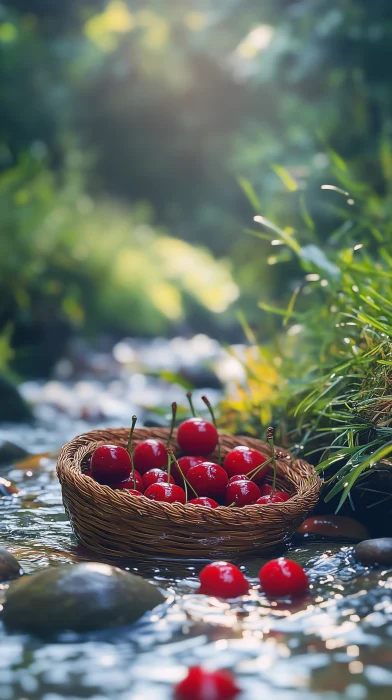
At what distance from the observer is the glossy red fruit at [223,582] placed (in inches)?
Result: 69.1

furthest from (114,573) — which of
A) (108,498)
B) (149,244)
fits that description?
(149,244)

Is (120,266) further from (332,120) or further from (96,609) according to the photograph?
(96,609)

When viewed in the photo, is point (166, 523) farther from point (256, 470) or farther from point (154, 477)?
point (256, 470)

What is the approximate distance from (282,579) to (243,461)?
543mm

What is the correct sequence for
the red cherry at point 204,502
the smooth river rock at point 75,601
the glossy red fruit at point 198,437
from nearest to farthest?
the smooth river rock at point 75,601 < the red cherry at point 204,502 < the glossy red fruit at point 198,437

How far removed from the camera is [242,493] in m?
2.08

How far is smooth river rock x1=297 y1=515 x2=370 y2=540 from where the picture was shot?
2.27 meters

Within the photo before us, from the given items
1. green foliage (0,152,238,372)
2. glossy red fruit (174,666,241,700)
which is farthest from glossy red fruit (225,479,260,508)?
green foliage (0,152,238,372)

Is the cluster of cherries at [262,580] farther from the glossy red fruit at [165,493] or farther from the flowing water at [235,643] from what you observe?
the glossy red fruit at [165,493]

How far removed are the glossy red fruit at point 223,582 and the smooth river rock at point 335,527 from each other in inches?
22.8

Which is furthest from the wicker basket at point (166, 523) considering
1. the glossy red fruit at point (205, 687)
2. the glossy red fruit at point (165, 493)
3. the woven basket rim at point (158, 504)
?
the glossy red fruit at point (205, 687)

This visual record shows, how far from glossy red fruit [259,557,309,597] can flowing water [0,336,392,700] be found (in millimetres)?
34

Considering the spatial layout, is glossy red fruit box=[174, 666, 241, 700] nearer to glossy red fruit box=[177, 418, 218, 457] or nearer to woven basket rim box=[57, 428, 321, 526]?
woven basket rim box=[57, 428, 321, 526]

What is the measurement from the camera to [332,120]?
6207 millimetres
